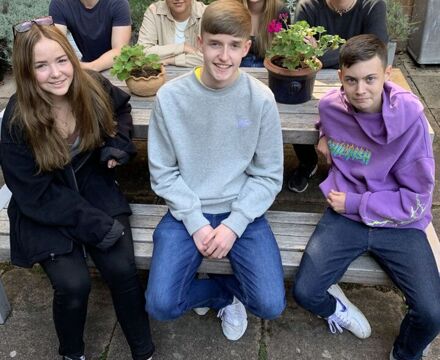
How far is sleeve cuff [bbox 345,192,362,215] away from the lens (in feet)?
7.07

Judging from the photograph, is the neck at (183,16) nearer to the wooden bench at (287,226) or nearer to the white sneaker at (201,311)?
the wooden bench at (287,226)

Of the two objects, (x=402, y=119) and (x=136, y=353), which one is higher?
(x=402, y=119)

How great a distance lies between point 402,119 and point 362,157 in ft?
0.79

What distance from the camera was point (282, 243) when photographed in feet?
7.44

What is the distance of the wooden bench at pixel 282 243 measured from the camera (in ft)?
7.04

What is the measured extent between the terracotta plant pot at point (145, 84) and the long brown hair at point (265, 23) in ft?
2.77

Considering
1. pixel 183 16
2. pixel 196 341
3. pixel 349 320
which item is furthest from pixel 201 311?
pixel 183 16

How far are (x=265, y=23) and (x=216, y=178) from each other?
1413 mm

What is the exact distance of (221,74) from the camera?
2.00 meters

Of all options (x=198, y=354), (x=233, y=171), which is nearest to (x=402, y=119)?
(x=233, y=171)

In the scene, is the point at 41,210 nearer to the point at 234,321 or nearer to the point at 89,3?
the point at 234,321

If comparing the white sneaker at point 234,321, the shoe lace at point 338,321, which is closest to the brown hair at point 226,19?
the white sneaker at point 234,321

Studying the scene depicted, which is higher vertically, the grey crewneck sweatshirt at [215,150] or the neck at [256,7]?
the neck at [256,7]

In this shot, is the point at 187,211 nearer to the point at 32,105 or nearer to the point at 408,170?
the point at 32,105
